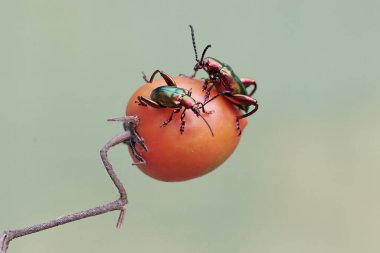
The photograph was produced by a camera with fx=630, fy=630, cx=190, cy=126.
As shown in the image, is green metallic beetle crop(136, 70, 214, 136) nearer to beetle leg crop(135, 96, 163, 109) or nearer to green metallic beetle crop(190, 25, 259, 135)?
beetle leg crop(135, 96, 163, 109)

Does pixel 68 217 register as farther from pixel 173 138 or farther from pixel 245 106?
pixel 245 106

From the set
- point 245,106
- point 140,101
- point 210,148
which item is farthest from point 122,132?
point 245,106

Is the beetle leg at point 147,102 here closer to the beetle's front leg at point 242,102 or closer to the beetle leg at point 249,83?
the beetle's front leg at point 242,102

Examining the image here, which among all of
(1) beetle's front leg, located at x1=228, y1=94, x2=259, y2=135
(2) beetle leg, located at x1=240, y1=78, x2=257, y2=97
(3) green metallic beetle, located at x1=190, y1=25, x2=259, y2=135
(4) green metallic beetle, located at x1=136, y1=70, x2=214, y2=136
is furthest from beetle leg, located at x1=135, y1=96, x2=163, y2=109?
(2) beetle leg, located at x1=240, y1=78, x2=257, y2=97

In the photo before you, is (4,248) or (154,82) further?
(154,82)

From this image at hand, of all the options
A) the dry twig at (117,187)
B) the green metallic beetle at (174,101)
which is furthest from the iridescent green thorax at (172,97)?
the dry twig at (117,187)

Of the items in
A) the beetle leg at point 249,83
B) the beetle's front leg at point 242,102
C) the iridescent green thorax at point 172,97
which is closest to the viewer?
the iridescent green thorax at point 172,97

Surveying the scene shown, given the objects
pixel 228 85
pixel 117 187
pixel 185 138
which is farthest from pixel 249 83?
pixel 117 187
